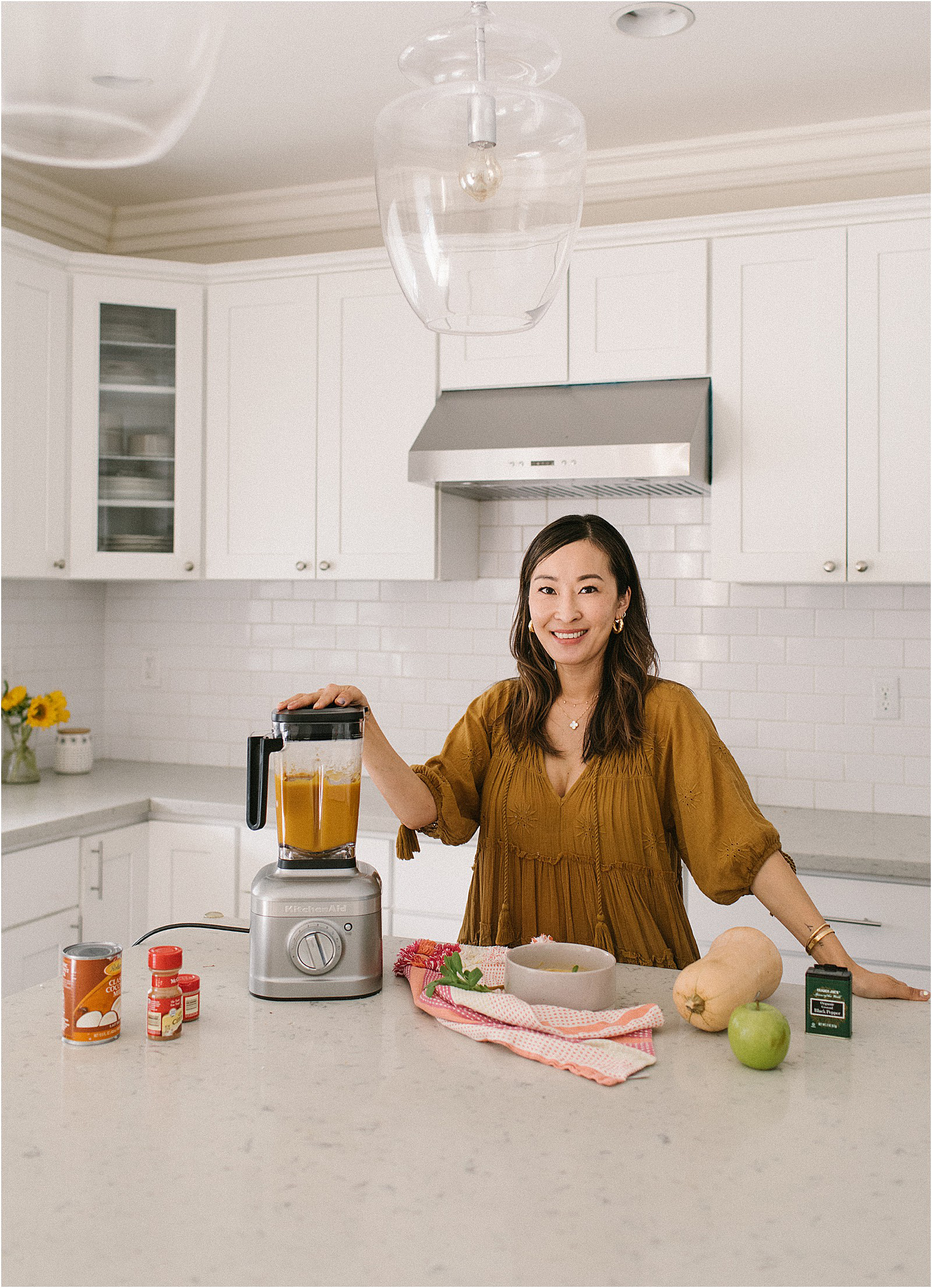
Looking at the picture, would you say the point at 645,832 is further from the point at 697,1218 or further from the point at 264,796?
the point at 697,1218

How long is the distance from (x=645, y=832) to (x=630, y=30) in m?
1.93

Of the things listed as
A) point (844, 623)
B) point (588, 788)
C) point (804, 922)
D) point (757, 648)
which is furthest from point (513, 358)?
point (804, 922)

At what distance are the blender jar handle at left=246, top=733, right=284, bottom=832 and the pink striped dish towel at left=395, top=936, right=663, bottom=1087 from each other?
31cm

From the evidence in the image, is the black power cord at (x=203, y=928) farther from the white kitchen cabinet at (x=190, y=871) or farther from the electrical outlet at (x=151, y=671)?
the electrical outlet at (x=151, y=671)

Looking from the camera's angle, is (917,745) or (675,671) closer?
(917,745)

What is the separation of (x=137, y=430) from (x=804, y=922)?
2.67 metres

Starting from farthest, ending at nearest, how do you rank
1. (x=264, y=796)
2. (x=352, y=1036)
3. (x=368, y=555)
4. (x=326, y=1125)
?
(x=368, y=555) < (x=264, y=796) < (x=352, y=1036) < (x=326, y=1125)

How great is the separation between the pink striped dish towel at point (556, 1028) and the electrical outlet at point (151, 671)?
2.72m

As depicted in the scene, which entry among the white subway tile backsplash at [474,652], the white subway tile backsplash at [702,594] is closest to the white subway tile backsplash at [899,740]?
the white subway tile backsplash at [474,652]

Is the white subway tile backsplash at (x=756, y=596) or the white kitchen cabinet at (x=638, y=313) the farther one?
the white subway tile backsplash at (x=756, y=596)

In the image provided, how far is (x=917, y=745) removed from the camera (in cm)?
307

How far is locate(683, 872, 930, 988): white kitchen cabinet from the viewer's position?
2596 mm

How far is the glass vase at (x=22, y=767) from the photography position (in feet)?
11.3

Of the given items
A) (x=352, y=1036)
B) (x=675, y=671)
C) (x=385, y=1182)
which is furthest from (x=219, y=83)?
(x=385, y=1182)
